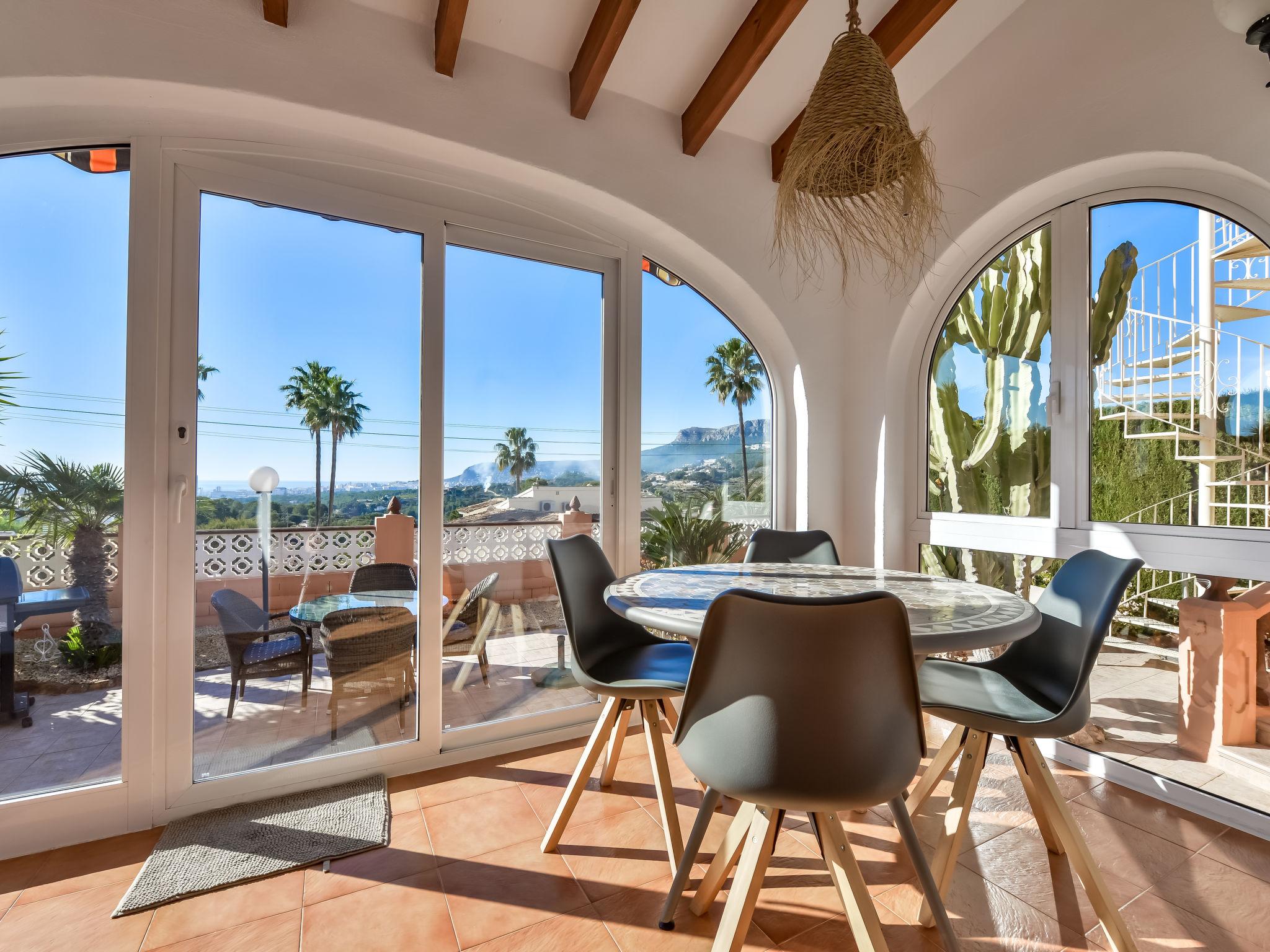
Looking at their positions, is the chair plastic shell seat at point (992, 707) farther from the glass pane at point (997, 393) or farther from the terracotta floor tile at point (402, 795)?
the terracotta floor tile at point (402, 795)

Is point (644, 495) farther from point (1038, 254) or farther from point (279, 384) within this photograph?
point (1038, 254)

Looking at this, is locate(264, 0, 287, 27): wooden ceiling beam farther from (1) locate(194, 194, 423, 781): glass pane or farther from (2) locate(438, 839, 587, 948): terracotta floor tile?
(2) locate(438, 839, 587, 948): terracotta floor tile

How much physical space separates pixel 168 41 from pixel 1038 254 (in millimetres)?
3536

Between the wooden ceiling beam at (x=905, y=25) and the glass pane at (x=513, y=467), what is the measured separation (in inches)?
47.6

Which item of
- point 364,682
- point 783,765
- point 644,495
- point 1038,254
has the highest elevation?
point 1038,254

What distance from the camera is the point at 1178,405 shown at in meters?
2.40

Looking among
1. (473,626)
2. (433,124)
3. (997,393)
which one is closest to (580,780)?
(473,626)

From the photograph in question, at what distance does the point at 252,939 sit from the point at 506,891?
25.4 inches

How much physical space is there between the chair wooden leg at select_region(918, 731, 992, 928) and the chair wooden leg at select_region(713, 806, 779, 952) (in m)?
0.56

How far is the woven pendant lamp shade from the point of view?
1.82 metres

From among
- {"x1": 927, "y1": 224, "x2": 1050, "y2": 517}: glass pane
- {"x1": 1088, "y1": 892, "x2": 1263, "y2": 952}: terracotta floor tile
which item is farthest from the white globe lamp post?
{"x1": 927, "y1": 224, "x2": 1050, "y2": 517}: glass pane

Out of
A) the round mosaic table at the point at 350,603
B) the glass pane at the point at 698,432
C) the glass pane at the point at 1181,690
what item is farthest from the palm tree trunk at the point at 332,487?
the glass pane at the point at 1181,690

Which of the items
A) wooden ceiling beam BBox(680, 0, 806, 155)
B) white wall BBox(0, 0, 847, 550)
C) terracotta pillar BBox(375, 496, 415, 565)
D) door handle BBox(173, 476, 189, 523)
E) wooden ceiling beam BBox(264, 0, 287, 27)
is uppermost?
wooden ceiling beam BBox(680, 0, 806, 155)

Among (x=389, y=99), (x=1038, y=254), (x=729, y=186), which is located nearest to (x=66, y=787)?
(x=389, y=99)
